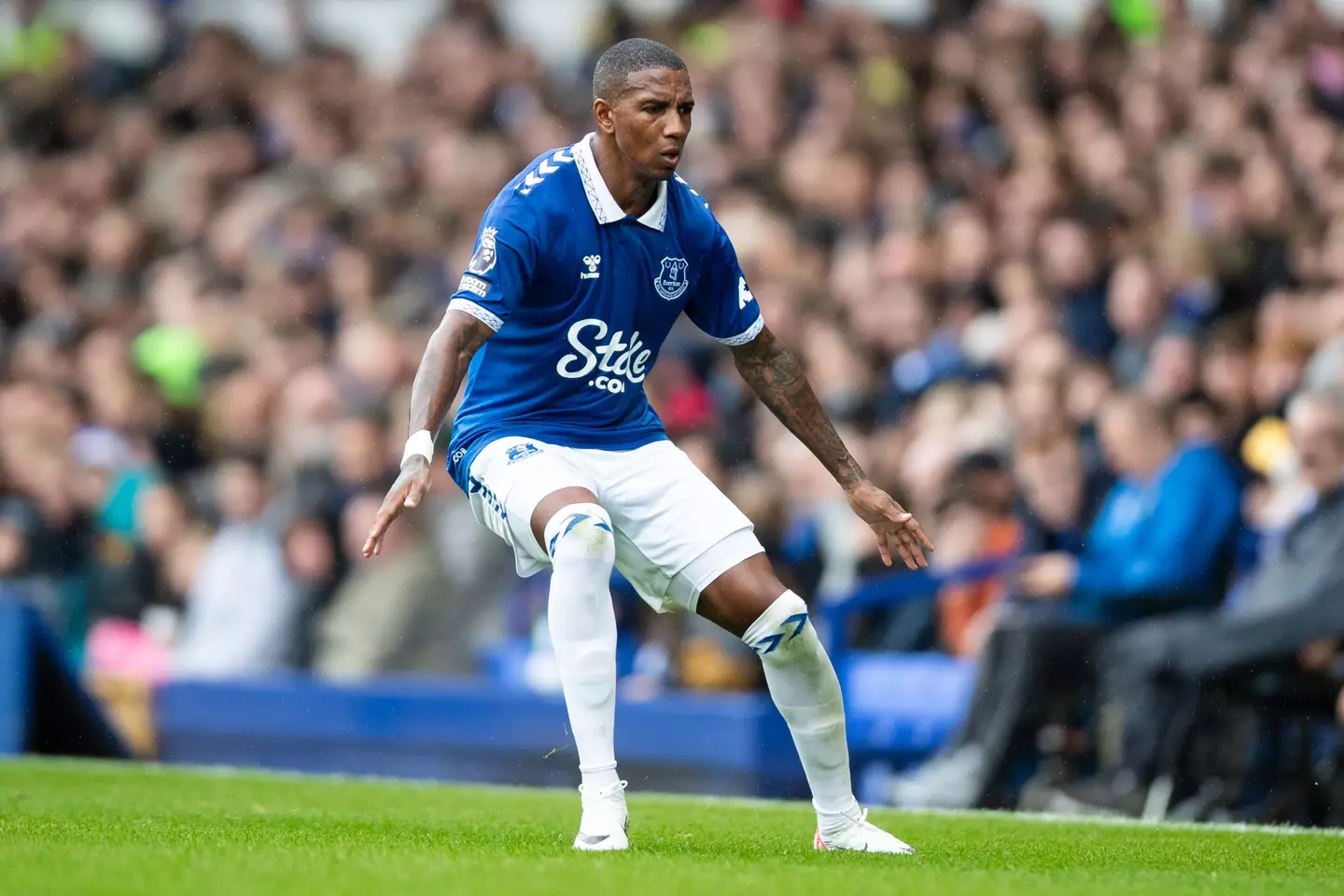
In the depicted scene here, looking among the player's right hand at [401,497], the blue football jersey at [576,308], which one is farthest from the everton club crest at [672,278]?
the player's right hand at [401,497]

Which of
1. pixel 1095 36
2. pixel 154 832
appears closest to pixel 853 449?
pixel 1095 36

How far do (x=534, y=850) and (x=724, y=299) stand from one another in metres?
1.92

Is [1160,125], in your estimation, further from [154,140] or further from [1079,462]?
[154,140]

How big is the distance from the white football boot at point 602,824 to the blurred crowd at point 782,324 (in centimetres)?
383

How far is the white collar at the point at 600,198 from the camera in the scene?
6.57 m

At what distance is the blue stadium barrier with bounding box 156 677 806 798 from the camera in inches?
405

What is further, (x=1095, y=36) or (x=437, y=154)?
(x=437, y=154)

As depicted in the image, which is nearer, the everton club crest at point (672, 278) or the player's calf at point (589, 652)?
the player's calf at point (589, 652)

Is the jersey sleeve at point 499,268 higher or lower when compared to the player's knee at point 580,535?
higher

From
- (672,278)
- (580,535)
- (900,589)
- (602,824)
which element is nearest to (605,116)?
(672,278)

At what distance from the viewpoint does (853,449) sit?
11391 mm

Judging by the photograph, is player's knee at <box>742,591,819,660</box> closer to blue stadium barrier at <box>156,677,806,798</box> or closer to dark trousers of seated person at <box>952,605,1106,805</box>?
dark trousers of seated person at <box>952,605,1106,805</box>

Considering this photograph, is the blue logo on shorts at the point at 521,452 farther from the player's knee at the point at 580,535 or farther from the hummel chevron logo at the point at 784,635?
the hummel chevron logo at the point at 784,635

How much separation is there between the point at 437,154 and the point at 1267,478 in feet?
28.2
